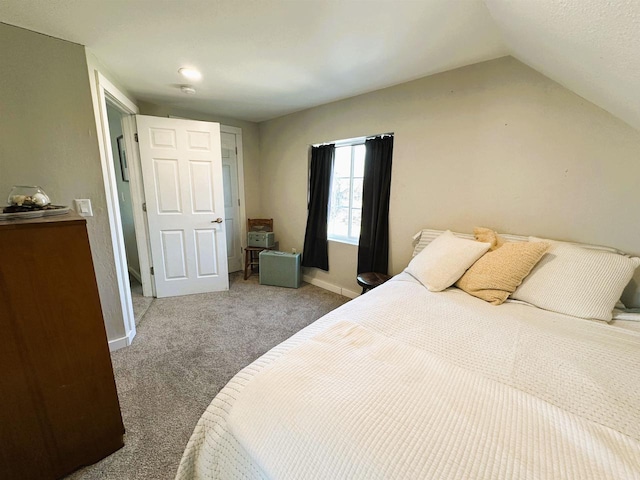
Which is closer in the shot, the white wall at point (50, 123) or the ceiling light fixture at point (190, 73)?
the white wall at point (50, 123)

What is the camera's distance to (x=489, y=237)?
1.75 m

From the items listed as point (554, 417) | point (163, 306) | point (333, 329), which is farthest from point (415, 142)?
point (163, 306)

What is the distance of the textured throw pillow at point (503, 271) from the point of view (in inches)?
57.8

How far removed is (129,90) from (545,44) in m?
3.35

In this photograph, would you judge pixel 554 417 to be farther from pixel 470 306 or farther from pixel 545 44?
pixel 545 44

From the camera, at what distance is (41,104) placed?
1599 mm

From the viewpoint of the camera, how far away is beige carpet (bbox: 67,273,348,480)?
125cm

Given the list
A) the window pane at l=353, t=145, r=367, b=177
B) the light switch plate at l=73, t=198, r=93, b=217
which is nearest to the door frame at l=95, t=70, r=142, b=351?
the light switch plate at l=73, t=198, r=93, b=217

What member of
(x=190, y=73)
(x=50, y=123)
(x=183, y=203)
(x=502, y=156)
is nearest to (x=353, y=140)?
(x=502, y=156)

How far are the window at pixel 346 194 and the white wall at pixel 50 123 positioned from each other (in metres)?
2.21

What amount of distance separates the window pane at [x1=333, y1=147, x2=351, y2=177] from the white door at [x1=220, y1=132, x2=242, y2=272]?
5.11ft

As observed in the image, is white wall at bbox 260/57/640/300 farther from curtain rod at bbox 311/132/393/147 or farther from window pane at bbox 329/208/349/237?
window pane at bbox 329/208/349/237

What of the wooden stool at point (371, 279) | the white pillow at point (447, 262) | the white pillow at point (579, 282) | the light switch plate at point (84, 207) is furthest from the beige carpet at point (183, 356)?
the white pillow at point (579, 282)

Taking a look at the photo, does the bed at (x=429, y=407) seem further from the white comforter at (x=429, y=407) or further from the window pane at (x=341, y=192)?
the window pane at (x=341, y=192)
